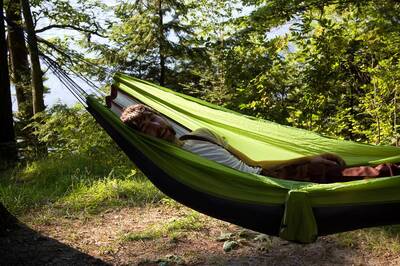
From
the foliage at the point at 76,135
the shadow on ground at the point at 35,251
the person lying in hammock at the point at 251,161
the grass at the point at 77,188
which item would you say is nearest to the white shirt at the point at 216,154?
the person lying in hammock at the point at 251,161

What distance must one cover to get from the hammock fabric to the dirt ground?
0.58 meters

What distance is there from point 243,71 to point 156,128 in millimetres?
2326

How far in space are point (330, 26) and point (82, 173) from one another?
258cm

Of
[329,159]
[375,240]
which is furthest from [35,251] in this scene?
[375,240]

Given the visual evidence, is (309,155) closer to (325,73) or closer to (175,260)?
(175,260)

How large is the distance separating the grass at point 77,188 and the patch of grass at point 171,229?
0.47m

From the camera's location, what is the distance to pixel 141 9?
4934 millimetres

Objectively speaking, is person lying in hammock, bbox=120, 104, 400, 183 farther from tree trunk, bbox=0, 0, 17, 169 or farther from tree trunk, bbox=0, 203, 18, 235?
tree trunk, bbox=0, 0, 17, 169

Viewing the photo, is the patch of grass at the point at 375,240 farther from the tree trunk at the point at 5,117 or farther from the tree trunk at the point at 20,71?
the tree trunk at the point at 20,71

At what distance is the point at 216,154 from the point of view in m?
2.25

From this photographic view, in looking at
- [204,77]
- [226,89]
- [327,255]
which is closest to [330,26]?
[226,89]

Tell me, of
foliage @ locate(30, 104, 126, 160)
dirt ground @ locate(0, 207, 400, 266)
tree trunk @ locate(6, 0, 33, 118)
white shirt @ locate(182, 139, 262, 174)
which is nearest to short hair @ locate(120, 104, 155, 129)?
white shirt @ locate(182, 139, 262, 174)

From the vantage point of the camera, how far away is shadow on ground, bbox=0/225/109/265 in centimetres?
243

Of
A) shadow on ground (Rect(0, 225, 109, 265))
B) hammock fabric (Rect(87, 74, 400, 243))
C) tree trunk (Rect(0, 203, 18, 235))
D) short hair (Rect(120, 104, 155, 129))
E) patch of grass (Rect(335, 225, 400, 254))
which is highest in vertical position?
short hair (Rect(120, 104, 155, 129))
